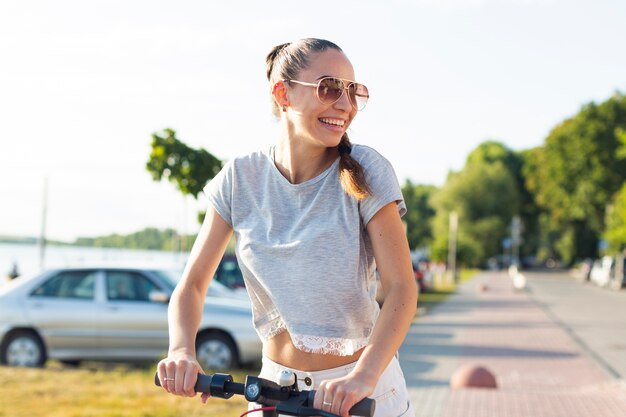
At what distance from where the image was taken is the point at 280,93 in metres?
2.33

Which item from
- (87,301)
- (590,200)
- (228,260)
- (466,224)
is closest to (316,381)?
(87,301)

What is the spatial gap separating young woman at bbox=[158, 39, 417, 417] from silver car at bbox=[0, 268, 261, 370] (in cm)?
825

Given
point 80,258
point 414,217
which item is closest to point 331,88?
point 80,258

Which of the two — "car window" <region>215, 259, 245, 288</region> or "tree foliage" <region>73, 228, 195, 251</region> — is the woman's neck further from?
"car window" <region>215, 259, 245, 288</region>

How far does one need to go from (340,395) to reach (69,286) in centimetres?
970

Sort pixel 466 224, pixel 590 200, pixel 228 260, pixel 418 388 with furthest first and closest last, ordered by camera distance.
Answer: pixel 466 224 < pixel 590 200 < pixel 228 260 < pixel 418 388

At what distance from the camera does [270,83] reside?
2395 millimetres

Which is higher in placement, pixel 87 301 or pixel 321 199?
pixel 321 199

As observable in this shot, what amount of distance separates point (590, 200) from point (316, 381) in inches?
2650

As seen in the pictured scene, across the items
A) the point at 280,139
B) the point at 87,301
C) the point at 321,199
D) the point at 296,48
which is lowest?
the point at 87,301

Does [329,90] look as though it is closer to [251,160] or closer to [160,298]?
[251,160]

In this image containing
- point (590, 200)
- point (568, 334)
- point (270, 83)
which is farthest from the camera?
point (590, 200)

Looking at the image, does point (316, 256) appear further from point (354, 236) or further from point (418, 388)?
point (418, 388)

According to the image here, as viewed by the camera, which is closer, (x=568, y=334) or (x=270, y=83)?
(x=270, y=83)
